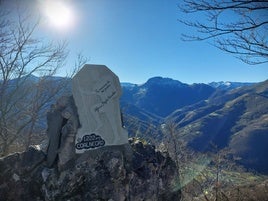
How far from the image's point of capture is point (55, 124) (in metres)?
8.52

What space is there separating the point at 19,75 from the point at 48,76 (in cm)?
214

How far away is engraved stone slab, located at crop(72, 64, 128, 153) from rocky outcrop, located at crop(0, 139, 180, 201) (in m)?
0.30

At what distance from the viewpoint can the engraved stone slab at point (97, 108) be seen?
8.46 metres

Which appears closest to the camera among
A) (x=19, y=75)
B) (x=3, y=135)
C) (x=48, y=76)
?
(x=3, y=135)

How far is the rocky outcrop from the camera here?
7785 mm

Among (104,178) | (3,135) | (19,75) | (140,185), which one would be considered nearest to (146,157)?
(140,185)

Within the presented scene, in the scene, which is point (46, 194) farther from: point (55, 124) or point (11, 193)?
point (55, 124)

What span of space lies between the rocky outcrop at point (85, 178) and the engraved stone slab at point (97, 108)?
30 cm

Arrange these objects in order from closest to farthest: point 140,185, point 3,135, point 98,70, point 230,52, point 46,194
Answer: point 46,194 → point 140,185 → point 98,70 → point 230,52 → point 3,135

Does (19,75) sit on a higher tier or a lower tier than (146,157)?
higher

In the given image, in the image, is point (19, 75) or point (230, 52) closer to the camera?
point (230, 52)

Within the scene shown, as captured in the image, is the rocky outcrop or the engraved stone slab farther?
the engraved stone slab

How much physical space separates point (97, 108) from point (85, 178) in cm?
174

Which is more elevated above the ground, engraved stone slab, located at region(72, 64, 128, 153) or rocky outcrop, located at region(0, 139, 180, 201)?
engraved stone slab, located at region(72, 64, 128, 153)
